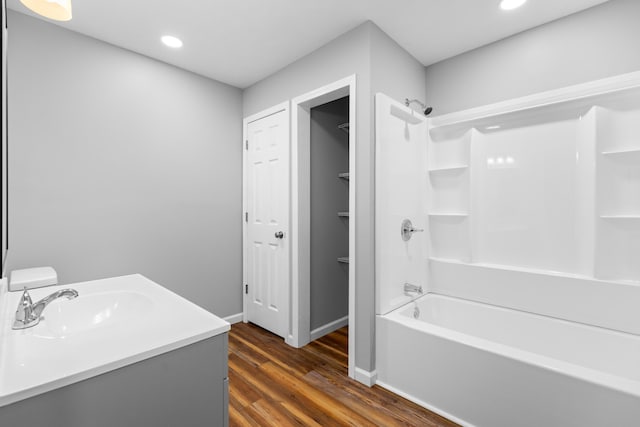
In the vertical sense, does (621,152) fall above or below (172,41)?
below

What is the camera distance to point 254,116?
305cm

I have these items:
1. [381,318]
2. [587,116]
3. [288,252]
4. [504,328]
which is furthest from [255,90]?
[504,328]

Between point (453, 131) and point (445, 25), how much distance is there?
827 millimetres

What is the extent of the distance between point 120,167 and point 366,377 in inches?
98.0

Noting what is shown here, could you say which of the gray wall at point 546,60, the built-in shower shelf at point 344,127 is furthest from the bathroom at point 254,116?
the built-in shower shelf at point 344,127

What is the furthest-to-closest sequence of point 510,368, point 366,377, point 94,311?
point 366,377
point 510,368
point 94,311

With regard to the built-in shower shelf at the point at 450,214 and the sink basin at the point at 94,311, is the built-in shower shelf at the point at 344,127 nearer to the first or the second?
the built-in shower shelf at the point at 450,214

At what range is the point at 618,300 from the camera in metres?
1.84

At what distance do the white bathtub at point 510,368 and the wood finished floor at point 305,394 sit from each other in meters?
0.17

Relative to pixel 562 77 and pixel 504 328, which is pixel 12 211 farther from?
pixel 562 77

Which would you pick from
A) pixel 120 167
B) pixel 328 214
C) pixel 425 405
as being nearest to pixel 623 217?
pixel 425 405

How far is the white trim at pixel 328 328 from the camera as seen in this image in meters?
2.82

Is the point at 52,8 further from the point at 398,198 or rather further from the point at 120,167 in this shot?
the point at 398,198

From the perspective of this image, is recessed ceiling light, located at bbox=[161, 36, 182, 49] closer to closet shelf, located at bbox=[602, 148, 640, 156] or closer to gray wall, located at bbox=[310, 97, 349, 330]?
gray wall, located at bbox=[310, 97, 349, 330]
